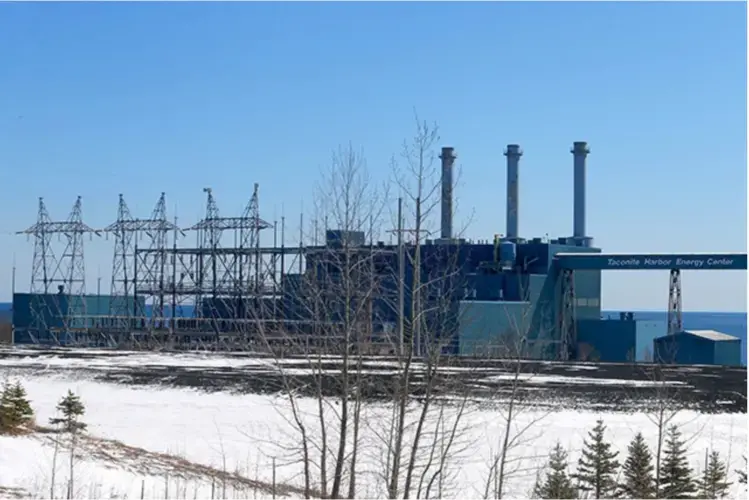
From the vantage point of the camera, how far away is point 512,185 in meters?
58.4

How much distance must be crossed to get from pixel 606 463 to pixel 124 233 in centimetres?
4707

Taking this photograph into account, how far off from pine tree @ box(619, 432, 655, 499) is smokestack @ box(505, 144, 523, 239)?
1730 inches

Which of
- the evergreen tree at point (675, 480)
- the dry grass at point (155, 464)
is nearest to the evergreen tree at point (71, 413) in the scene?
the dry grass at point (155, 464)

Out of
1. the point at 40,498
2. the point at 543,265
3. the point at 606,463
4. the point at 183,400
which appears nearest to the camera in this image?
the point at 40,498

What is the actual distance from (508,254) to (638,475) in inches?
1502

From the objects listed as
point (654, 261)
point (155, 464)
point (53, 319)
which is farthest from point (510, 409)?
point (53, 319)

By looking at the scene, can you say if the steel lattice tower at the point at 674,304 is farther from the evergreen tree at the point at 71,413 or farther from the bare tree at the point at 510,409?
the evergreen tree at the point at 71,413

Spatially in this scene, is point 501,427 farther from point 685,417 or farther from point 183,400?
point 183,400

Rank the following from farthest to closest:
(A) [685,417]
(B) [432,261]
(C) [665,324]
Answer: (C) [665,324], (B) [432,261], (A) [685,417]

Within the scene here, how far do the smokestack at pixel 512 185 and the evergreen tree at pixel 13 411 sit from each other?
42124mm

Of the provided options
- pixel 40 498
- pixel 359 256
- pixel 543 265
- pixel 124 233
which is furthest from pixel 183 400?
pixel 124 233

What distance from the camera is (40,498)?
12062mm

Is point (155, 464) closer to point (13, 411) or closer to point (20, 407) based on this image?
point (13, 411)

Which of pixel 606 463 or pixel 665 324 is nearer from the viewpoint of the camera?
pixel 606 463
